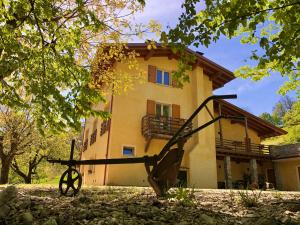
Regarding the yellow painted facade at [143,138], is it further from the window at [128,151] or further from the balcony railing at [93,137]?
the balcony railing at [93,137]

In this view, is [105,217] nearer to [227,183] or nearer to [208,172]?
[208,172]

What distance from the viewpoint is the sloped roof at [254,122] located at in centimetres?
2692

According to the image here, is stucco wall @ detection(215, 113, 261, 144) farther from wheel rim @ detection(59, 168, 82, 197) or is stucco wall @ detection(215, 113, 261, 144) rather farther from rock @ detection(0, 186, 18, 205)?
rock @ detection(0, 186, 18, 205)

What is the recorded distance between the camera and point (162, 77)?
2370 cm

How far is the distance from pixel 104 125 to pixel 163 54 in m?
7.22

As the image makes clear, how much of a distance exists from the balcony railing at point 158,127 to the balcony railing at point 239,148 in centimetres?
497

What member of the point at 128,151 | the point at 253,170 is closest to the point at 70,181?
the point at 128,151

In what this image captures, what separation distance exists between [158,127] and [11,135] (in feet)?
45.2

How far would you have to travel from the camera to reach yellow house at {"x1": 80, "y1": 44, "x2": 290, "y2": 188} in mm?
20562

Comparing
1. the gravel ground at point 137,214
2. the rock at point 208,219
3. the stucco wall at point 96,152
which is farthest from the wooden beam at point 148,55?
the rock at point 208,219

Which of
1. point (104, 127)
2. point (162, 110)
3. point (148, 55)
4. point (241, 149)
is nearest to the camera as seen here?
point (104, 127)

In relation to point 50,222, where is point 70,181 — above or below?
above

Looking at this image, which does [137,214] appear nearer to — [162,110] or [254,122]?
[162,110]

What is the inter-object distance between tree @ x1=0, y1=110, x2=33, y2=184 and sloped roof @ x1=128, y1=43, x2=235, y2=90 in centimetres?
Answer: 1154
